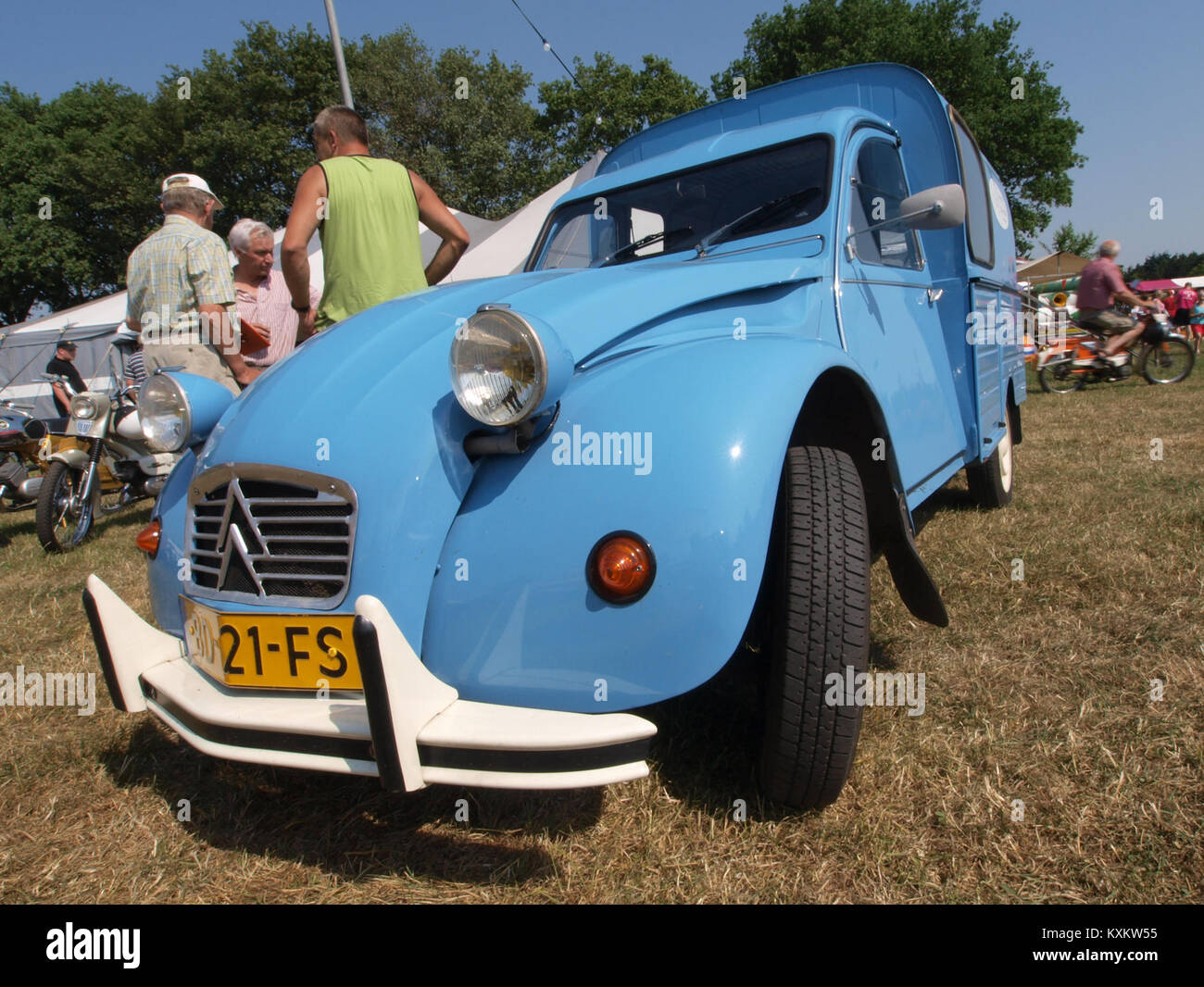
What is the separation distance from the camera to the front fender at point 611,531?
140cm

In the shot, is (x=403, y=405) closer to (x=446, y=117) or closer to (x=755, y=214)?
(x=755, y=214)

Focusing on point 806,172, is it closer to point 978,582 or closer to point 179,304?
point 978,582

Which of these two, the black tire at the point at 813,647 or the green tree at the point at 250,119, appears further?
the green tree at the point at 250,119

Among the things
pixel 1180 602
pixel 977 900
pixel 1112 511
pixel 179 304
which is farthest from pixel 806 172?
pixel 179 304

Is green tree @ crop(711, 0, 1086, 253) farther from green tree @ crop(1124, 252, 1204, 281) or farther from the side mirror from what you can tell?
green tree @ crop(1124, 252, 1204, 281)

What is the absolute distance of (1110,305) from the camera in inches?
400

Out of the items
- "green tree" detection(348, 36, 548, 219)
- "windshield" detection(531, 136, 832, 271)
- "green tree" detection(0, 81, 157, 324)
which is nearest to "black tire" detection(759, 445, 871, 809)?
"windshield" detection(531, 136, 832, 271)

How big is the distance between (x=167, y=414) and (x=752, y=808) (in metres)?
1.83

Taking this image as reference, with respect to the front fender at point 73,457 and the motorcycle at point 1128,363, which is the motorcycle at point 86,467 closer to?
the front fender at point 73,457

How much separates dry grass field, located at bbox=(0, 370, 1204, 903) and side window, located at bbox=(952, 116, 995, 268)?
1.76 meters

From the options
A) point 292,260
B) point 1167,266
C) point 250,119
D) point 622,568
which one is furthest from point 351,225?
point 1167,266

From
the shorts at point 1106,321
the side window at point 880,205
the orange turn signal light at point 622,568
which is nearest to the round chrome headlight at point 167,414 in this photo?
the orange turn signal light at point 622,568

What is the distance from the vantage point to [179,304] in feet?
12.1
